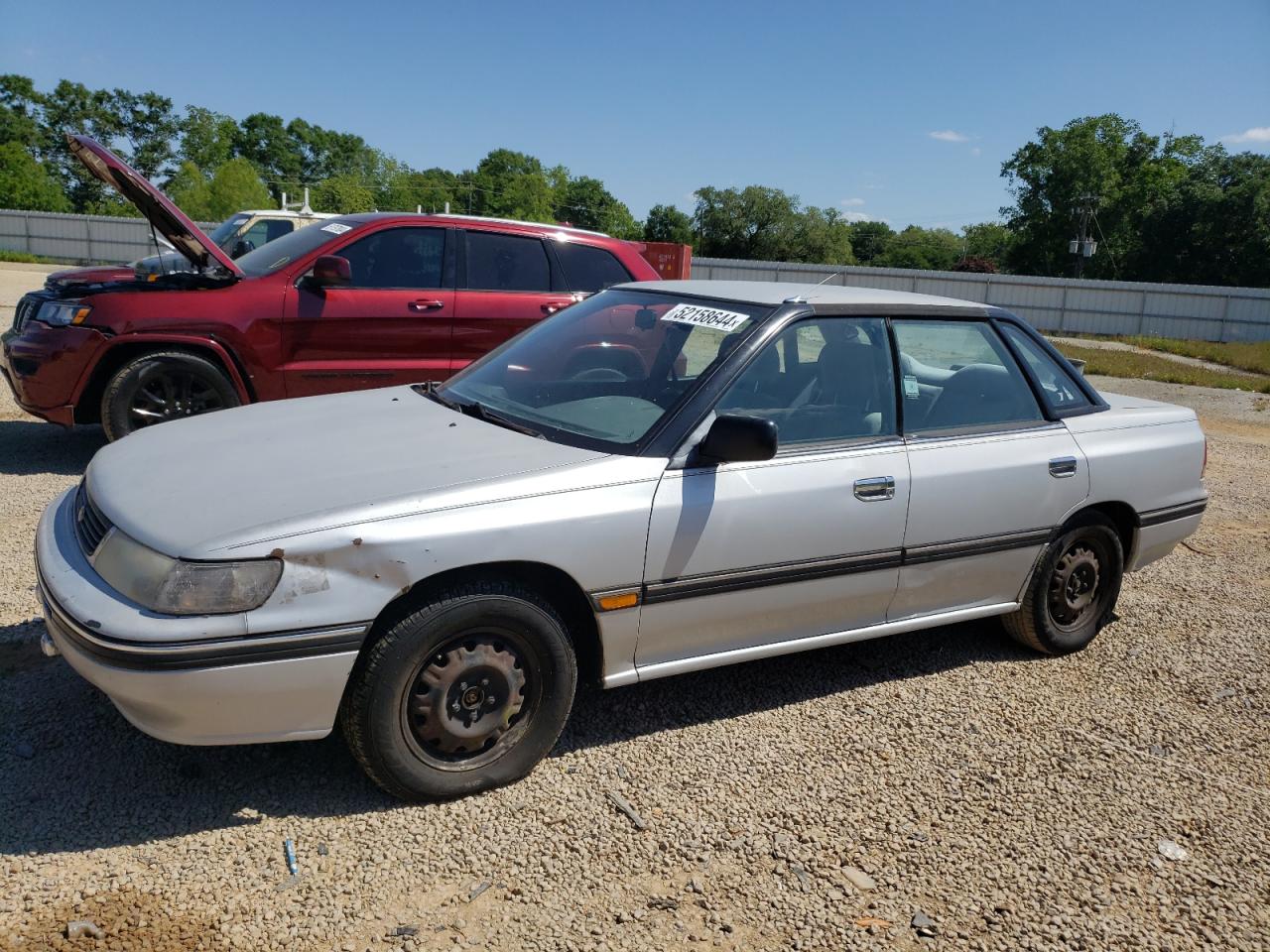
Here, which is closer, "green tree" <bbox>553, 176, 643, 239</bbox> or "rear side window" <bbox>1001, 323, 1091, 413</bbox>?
"rear side window" <bbox>1001, 323, 1091, 413</bbox>

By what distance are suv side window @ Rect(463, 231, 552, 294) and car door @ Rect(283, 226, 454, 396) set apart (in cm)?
20

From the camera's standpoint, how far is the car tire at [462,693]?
2.90m

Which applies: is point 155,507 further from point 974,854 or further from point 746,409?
point 974,854

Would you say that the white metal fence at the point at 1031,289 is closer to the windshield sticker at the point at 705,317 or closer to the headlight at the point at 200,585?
the windshield sticker at the point at 705,317

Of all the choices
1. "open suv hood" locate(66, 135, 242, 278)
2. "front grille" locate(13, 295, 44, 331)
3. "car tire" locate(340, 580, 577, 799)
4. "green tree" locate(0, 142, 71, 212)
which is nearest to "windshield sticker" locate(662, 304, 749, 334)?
"car tire" locate(340, 580, 577, 799)

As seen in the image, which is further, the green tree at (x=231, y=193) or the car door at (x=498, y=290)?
the green tree at (x=231, y=193)

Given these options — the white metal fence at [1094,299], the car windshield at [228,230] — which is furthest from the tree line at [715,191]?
the car windshield at [228,230]

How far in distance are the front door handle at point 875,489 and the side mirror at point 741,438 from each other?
1.88 feet

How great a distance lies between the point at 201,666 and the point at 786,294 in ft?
8.71

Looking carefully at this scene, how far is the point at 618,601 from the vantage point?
128 inches

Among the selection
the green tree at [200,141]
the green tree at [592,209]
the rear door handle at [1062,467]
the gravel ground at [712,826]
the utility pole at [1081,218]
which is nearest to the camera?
the gravel ground at [712,826]

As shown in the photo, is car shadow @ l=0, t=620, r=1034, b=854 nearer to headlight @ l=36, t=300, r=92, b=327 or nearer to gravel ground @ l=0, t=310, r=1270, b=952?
gravel ground @ l=0, t=310, r=1270, b=952

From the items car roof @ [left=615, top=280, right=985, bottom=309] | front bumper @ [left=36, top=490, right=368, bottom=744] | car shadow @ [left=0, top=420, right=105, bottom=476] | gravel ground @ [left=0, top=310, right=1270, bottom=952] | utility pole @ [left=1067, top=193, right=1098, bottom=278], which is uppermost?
utility pole @ [left=1067, top=193, right=1098, bottom=278]

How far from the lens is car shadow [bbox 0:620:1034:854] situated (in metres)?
2.93
